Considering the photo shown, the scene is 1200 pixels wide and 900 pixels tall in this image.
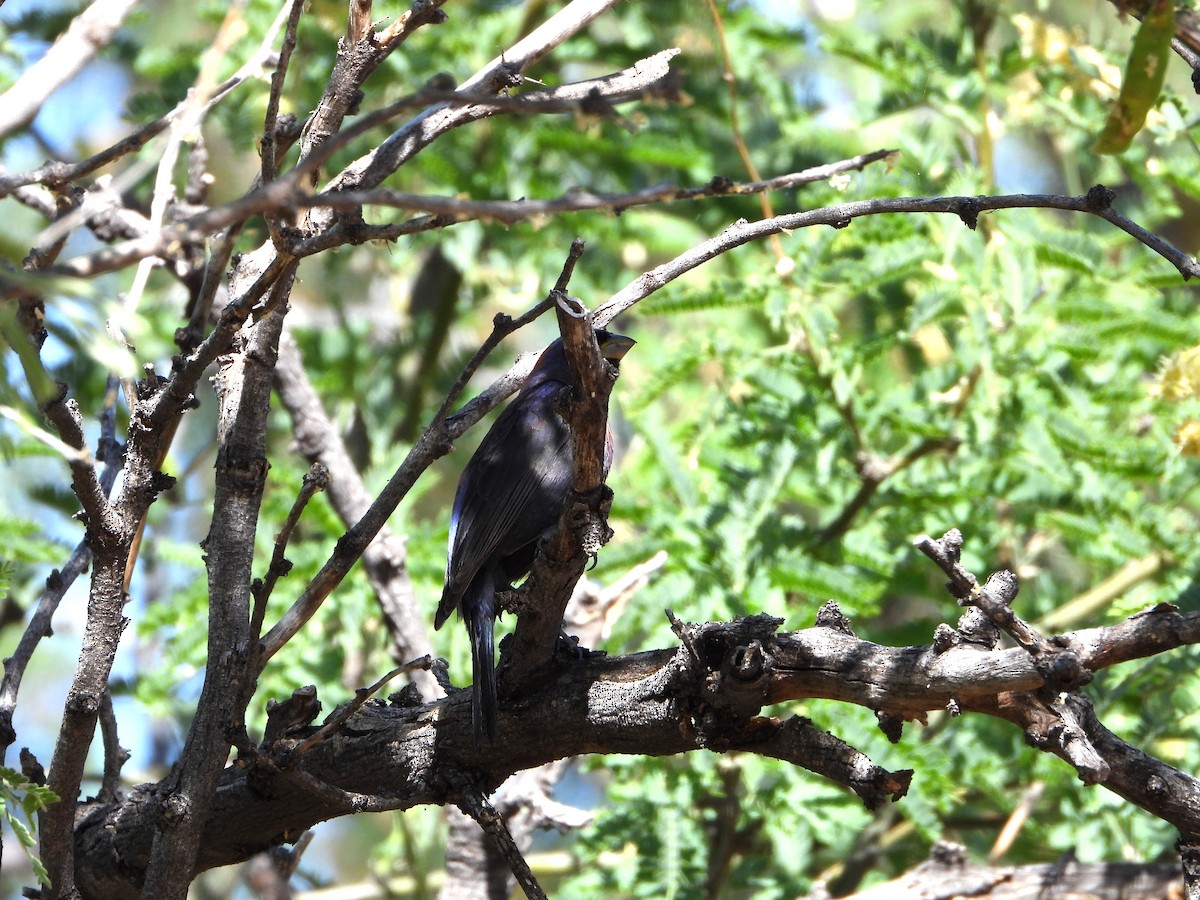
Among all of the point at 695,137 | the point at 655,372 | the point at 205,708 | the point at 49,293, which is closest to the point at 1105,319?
the point at 655,372

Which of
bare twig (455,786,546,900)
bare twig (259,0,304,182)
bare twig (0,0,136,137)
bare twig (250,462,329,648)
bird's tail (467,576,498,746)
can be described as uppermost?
bare twig (259,0,304,182)

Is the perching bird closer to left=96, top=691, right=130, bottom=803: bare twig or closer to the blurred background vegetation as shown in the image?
the blurred background vegetation

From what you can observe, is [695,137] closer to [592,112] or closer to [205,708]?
[205,708]

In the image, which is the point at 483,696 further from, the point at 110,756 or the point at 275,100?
the point at 275,100

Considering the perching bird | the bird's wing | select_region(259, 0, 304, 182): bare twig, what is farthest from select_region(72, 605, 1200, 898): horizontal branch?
select_region(259, 0, 304, 182): bare twig

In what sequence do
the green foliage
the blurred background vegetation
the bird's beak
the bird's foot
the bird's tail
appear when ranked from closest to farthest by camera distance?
the green foliage, the bird's tail, the bird's foot, the bird's beak, the blurred background vegetation

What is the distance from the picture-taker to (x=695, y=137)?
5.72 m

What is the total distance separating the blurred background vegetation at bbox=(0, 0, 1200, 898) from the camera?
13.4 feet

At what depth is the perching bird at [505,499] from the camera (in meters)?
3.55

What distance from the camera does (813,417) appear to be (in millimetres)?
4512

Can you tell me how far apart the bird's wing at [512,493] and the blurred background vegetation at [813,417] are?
2.28 ft

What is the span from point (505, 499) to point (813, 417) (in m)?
1.43

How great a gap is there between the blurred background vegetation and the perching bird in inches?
26.2

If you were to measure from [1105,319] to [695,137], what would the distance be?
2.16 meters
